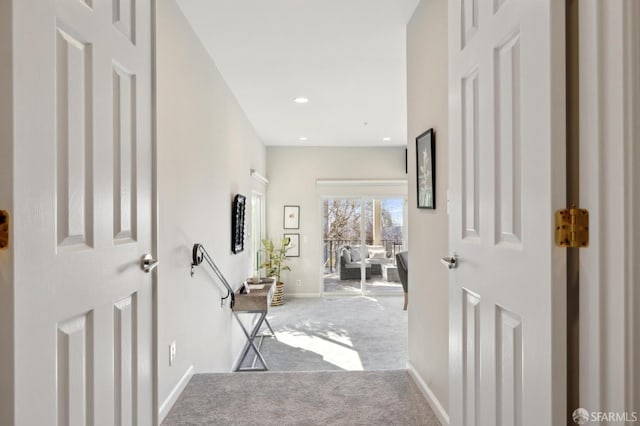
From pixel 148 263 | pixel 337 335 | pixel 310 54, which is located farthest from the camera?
pixel 337 335

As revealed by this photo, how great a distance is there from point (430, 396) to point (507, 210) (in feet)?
5.26

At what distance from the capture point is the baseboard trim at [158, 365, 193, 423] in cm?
215

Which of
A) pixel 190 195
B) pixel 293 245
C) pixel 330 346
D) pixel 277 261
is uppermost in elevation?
pixel 190 195

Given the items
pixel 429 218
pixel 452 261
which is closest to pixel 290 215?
pixel 429 218

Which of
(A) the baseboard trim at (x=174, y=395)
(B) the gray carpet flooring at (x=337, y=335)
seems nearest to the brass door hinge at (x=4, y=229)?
(A) the baseboard trim at (x=174, y=395)

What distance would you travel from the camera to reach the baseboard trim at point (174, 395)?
2.15m

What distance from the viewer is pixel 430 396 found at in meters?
2.25

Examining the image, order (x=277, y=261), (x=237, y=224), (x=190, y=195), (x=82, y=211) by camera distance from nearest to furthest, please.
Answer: (x=82, y=211)
(x=190, y=195)
(x=237, y=224)
(x=277, y=261)

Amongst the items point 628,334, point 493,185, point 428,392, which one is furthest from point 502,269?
point 428,392

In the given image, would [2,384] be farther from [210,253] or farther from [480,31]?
[210,253]

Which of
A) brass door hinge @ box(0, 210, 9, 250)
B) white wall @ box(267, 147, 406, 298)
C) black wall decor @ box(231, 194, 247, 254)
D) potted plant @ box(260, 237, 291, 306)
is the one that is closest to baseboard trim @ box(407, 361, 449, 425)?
brass door hinge @ box(0, 210, 9, 250)

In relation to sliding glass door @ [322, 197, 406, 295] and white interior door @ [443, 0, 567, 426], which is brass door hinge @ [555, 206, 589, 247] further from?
sliding glass door @ [322, 197, 406, 295]

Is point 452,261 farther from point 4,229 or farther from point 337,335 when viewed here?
point 337,335

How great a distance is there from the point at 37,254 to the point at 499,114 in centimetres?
112
